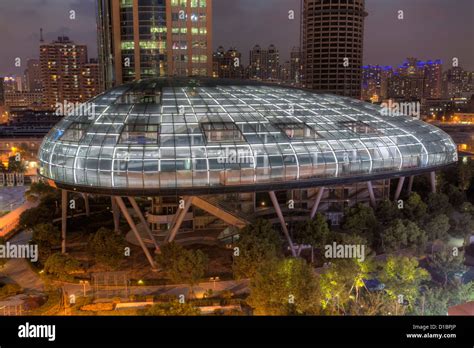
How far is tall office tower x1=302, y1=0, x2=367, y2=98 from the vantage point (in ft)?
459

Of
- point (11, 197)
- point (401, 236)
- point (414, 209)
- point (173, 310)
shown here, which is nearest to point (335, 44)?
point (11, 197)

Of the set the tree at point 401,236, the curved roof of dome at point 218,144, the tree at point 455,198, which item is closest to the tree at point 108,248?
the curved roof of dome at point 218,144

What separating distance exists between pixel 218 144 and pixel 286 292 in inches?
500

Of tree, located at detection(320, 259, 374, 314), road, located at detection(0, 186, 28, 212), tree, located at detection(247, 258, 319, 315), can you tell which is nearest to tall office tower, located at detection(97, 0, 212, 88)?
road, located at detection(0, 186, 28, 212)

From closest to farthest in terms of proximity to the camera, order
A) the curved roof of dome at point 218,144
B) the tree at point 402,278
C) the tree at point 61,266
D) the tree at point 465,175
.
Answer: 1. the tree at point 402,278
2. the tree at point 61,266
3. the curved roof of dome at point 218,144
4. the tree at point 465,175

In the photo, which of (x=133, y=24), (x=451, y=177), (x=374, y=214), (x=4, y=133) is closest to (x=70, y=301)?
(x=374, y=214)

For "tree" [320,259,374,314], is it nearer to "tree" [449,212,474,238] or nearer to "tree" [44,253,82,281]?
"tree" [449,212,474,238]

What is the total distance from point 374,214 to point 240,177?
1271 centimetres

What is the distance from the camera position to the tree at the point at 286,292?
2347cm

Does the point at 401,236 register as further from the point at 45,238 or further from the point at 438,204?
the point at 45,238

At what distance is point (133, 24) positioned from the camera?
90.3 meters

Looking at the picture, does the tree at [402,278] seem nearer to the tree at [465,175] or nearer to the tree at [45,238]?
the tree at [45,238]

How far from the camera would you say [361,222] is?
115 ft

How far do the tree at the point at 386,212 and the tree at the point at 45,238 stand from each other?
25788 mm
